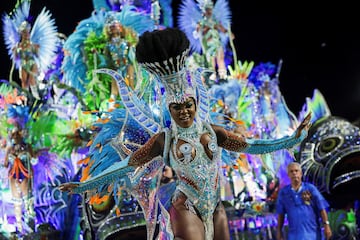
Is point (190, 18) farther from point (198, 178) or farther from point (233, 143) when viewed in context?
point (198, 178)

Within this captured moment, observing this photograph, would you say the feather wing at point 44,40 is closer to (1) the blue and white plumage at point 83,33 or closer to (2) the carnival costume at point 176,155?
(1) the blue and white plumage at point 83,33

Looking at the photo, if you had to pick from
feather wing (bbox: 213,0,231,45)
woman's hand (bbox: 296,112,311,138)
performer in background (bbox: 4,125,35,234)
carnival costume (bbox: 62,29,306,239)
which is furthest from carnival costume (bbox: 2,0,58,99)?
woman's hand (bbox: 296,112,311,138)

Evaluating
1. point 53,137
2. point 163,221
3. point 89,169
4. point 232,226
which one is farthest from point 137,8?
point 163,221

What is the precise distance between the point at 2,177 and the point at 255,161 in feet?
11.2

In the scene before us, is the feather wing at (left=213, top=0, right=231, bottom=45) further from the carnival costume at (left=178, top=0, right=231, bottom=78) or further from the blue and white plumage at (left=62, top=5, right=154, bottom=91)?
the blue and white plumage at (left=62, top=5, right=154, bottom=91)

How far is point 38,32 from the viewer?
7797 millimetres

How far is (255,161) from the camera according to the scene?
7.44m

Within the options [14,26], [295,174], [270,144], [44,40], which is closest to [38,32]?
[44,40]

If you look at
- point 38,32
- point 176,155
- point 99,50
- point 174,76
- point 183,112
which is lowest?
point 176,155

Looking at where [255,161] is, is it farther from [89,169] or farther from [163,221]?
[163,221]

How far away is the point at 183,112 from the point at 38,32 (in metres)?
4.95

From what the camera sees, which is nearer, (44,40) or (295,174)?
(295,174)

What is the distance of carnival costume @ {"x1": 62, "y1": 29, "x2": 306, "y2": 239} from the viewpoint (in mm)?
3406

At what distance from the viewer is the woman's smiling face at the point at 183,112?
11.4ft
